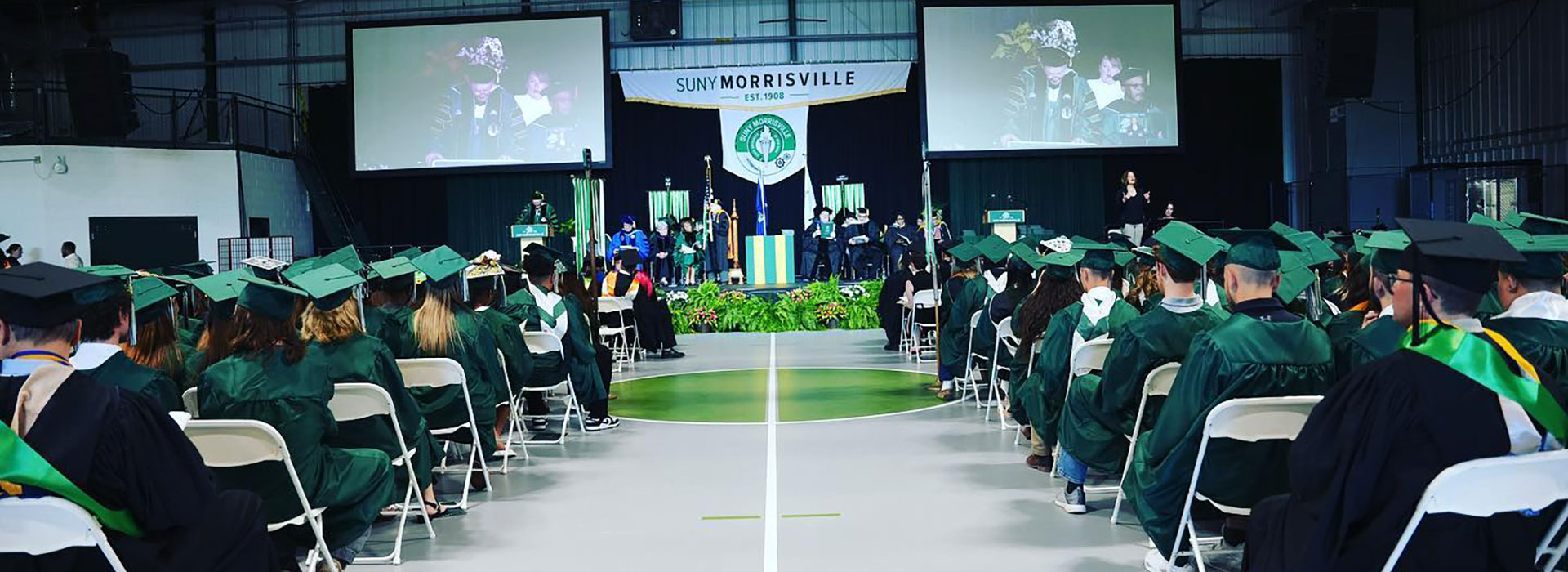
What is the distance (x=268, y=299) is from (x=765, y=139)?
1907 centimetres

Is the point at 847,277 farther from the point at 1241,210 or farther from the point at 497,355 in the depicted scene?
the point at 497,355

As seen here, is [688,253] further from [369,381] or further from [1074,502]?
[369,381]

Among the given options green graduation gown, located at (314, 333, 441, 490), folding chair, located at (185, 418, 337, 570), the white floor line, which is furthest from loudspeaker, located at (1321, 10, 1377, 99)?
folding chair, located at (185, 418, 337, 570)

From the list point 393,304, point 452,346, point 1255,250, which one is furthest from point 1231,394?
point 393,304

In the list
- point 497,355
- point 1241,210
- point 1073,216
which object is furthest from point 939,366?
point 1241,210

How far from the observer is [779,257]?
72.5 feet

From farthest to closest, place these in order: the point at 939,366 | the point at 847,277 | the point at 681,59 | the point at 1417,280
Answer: the point at 681,59 < the point at 847,277 < the point at 939,366 < the point at 1417,280

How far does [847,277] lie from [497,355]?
15.4 m

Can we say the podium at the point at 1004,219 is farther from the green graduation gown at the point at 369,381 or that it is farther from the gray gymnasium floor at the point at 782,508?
the green graduation gown at the point at 369,381

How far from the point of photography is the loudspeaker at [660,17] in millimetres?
22281

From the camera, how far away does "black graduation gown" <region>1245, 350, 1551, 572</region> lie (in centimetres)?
262

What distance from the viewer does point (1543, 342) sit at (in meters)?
3.57

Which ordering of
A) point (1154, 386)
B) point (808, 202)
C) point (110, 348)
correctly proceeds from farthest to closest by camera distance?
point (808, 202)
point (1154, 386)
point (110, 348)

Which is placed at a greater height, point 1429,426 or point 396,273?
point 396,273
